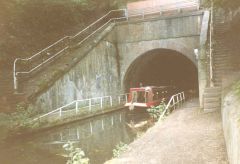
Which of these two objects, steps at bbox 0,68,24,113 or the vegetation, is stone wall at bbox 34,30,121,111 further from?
the vegetation

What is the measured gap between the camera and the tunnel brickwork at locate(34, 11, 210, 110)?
19.9 m

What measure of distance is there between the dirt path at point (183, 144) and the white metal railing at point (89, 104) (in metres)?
6.27

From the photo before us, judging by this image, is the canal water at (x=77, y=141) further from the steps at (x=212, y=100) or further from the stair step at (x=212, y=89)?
the stair step at (x=212, y=89)

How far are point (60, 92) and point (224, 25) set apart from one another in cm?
1023

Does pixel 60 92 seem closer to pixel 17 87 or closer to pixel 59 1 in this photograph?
pixel 17 87

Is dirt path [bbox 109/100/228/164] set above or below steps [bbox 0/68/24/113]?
below

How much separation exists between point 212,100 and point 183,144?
15.0ft

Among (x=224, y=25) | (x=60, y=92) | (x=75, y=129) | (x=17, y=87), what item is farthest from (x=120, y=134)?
(x=224, y=25)

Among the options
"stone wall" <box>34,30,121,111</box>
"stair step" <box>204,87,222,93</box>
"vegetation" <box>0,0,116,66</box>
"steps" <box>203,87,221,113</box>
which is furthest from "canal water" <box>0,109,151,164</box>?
"vegetation" <box>0,0,116,66</box>

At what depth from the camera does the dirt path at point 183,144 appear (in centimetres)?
833

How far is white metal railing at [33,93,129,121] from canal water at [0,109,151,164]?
759mm

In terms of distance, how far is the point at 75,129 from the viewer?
16.2m

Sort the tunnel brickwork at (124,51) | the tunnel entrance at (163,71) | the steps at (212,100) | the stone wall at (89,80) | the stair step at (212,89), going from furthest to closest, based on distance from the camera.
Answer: the tunnel entrance at (163,71), the tunnel brickwork at (124,51), the stone wall at (89,80), the stair step at (212,89), the steps at (212,100)

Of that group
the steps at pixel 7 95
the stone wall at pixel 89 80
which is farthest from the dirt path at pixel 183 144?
the steps at pixel 7 95
